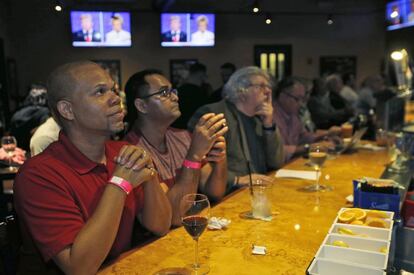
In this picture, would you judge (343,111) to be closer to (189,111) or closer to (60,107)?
(189,111)

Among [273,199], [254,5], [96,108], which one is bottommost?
[273,199]

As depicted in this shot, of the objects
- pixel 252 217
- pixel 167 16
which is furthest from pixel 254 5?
pixel 167 16

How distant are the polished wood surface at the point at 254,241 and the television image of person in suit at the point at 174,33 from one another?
22.1ft

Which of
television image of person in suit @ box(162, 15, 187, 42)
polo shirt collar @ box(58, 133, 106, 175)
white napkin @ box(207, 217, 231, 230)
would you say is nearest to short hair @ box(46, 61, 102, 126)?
polo shirt collar @ box(58, 133, 106, 175)

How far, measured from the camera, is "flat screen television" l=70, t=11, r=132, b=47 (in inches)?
295

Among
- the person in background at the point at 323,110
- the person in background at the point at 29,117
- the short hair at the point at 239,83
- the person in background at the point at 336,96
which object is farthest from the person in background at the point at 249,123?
the person in background at the point at 336,96

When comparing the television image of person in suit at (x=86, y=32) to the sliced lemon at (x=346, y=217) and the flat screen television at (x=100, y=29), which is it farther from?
the sliced lemon at (x=346, y=217)

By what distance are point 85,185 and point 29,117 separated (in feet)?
10.8

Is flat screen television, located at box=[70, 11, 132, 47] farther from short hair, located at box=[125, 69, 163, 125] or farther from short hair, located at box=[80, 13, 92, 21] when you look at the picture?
short hair, located at box=[125, 69, 163, 125]

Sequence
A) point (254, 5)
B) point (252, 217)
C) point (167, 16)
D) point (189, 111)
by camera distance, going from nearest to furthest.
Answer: point (252, 217) → point (254, 5) → point (189, 111) → point (167, 16)

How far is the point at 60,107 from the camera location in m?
1.49

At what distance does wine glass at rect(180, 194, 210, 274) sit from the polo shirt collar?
0.40 metres

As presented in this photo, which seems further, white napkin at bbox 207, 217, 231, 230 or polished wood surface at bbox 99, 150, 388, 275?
white napkin at bbox 207, 217, 231, 230

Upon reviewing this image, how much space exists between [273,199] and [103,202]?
920 millimetres
